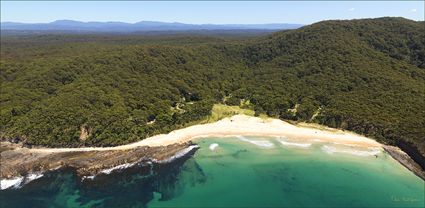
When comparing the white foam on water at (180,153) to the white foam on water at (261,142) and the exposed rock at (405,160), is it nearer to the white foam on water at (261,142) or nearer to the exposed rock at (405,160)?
the white foam on water at (261,142)

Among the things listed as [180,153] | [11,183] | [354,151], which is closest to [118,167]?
[180,153]

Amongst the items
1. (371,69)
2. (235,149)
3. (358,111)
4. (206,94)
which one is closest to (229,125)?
(235,149)

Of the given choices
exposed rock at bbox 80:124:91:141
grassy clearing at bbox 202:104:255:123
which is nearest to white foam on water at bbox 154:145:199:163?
grassy clearing at bbox 202:104:255:123

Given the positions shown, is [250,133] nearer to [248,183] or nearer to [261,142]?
[261,142]

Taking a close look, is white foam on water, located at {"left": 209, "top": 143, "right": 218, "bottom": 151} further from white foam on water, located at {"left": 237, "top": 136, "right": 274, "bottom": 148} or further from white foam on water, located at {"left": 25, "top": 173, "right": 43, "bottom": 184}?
white foam on water, located at {"left": 25, "top": 173, "right": 43, "bottom": 184}

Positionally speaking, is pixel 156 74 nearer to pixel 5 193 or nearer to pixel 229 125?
pixel 229 125
